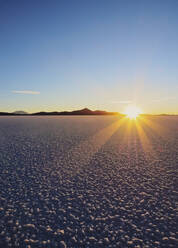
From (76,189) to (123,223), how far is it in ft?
5.19

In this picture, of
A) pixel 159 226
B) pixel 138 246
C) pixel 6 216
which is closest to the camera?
pixel 138 246

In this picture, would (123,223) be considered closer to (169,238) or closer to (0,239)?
(169,238)

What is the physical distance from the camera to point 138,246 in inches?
99.0

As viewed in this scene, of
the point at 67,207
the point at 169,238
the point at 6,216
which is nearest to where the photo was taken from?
the point at 169,238

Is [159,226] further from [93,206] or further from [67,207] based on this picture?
[67,207]

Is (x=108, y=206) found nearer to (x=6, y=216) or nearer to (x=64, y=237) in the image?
(x=64, y=237)

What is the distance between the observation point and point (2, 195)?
398cm

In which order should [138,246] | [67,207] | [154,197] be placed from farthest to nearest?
[154,197]
[67,207]
[138,246]

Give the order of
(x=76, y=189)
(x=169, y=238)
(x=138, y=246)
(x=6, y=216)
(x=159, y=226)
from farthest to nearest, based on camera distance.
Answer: (x=76, y=189) < (x=6, y=216) < (x=159, y=226) < (x=169, y=238) < (x=138, y=246)

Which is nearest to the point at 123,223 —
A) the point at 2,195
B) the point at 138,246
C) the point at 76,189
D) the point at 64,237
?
the point at 138,246

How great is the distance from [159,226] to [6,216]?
2.80 meters

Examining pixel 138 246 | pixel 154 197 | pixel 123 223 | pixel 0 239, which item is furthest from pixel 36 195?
pixel 154 197

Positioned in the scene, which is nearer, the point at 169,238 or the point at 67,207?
the point at 169,238

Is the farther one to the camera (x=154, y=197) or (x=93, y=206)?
(x=154, y=197)
